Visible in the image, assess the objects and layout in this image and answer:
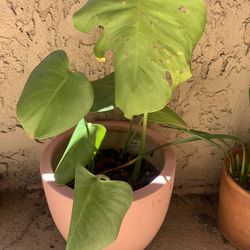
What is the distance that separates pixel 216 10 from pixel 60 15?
17.2 inches

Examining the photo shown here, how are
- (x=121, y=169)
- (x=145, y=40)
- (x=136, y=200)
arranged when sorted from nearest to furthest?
1. (x=145, y=40)
2. (x=136, y=200)
3. (x=121, y=169)

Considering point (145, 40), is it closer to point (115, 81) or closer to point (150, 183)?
point (115, 81)

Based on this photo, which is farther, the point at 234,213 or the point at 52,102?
the point at 234,213

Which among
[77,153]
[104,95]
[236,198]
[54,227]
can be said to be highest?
[104,95]

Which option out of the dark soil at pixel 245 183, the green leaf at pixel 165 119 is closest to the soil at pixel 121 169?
the green leaf at pixel 165 119

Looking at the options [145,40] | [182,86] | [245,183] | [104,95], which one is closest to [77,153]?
[104,95]

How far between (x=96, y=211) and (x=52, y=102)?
0.25 metres

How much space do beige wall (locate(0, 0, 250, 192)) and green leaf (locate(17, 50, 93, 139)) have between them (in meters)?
0.31

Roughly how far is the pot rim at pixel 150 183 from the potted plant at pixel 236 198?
23cm

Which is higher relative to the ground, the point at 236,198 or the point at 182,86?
the point at 182,86

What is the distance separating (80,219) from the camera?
0.85 m

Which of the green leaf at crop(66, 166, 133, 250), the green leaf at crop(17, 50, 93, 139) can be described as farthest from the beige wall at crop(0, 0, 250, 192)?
the green leaf at crop(66, 166, 133, 250)

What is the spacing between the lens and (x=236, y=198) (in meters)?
1.22

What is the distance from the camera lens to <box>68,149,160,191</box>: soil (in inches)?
44.6
